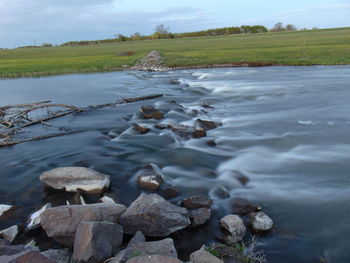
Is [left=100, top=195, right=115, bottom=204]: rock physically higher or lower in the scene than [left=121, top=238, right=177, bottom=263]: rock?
lower

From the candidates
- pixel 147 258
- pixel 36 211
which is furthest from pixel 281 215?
pixel 36 211

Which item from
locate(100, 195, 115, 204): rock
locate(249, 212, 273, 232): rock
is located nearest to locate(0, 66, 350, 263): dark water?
locate(249, 212, 273, 232): rock

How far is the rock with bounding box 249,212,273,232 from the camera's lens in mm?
7898

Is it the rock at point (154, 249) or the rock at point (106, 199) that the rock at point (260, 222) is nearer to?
the rock at point (154, 249)

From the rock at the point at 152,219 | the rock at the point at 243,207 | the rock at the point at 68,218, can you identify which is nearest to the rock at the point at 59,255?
the rock at the point at 68,218

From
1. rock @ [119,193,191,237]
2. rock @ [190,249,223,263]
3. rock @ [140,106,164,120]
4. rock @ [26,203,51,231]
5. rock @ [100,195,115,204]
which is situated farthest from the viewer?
rock @ [140,106,164,120]

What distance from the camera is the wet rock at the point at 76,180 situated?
9703mm

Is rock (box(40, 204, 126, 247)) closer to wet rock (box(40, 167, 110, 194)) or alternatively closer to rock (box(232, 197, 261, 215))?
wet rock (box(40, 167, 110, 194))

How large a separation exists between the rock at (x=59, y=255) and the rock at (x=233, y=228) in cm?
342

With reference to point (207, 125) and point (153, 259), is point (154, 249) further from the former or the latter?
point (207, 125)

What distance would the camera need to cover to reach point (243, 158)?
1330 cm

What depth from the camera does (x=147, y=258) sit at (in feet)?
16.9

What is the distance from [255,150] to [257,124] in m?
4.74

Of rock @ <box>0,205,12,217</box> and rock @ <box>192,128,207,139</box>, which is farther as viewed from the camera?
rock @ <box>192,128,207,139</box>
